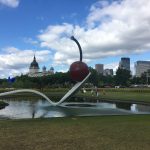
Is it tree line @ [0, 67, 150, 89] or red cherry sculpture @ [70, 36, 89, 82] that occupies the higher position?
tree line @ [0, 67, 150, 89]

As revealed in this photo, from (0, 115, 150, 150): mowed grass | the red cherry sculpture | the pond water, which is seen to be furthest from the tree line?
(0, 115, 150, 150): mowed grass

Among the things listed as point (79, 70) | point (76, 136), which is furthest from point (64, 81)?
point (76, 136)

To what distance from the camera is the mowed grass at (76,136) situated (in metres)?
10.8

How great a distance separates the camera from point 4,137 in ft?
40.6

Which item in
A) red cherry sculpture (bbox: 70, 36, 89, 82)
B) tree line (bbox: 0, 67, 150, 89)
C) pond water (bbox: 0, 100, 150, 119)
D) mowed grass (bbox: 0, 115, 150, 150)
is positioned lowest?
mowed grass (bbox: 0, 115, 150, 150)

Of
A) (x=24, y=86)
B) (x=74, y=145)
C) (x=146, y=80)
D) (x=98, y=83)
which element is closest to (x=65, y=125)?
(x=74, y=145)

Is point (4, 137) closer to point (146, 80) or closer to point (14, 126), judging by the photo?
point (14, 126)

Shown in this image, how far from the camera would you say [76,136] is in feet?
41.0

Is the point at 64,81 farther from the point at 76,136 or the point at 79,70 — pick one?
the point at 76,136

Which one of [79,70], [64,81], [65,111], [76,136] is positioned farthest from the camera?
[64,81]

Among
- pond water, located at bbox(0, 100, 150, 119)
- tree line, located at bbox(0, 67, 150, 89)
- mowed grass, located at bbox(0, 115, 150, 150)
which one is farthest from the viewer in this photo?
tree line, located at bbox(0, 67, 150, 89)

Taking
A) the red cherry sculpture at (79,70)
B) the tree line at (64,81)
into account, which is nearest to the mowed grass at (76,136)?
the red cherry sculpture at (79,70)

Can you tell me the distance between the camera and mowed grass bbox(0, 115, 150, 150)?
35.4 ft

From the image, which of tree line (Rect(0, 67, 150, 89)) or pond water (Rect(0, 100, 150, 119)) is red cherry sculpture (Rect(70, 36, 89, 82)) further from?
tree line (Rect(0, 67, 150, 89))
